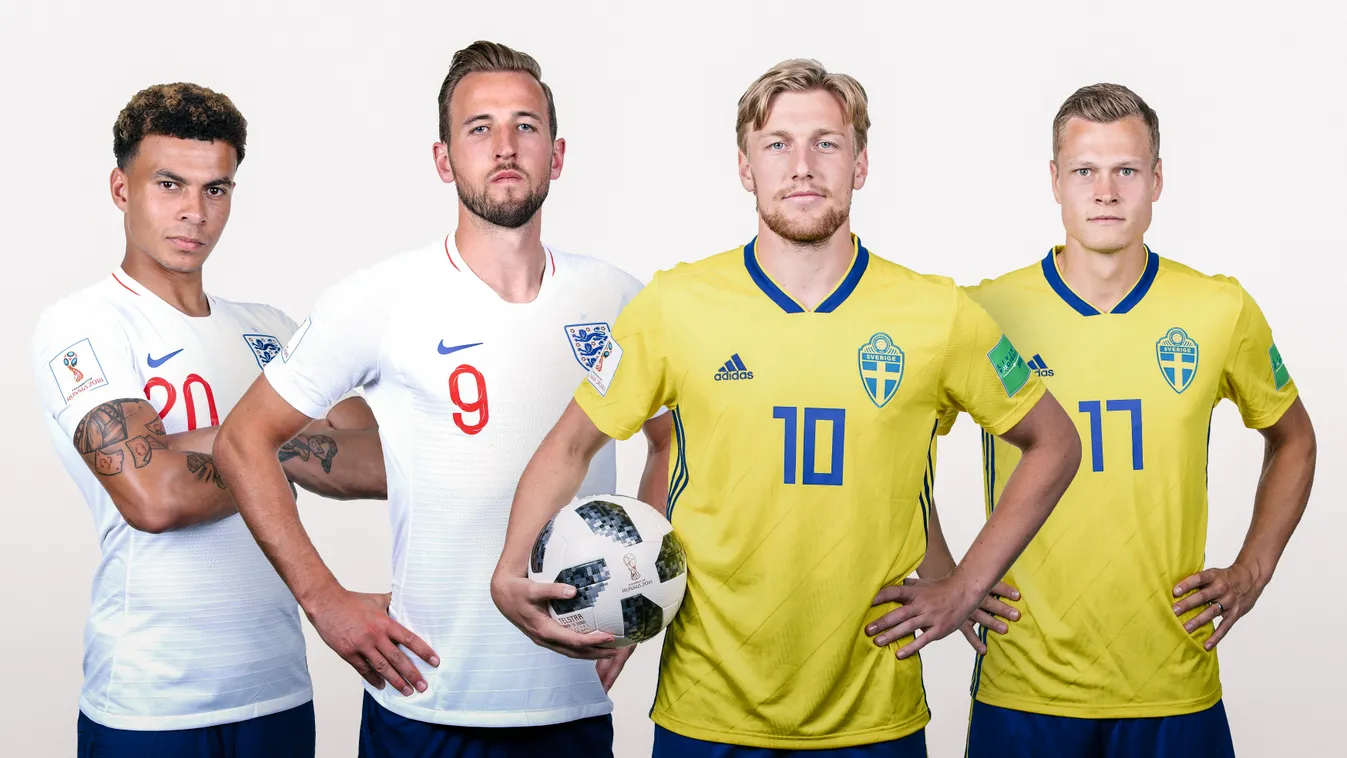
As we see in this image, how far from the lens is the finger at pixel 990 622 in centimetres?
416

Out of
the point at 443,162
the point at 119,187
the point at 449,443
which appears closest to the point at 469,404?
the point at 449,443

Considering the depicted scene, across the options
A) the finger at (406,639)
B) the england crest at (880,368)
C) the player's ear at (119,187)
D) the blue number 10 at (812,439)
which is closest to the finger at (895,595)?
the blue number 10 at (812,439)

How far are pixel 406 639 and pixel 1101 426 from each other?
2.04m

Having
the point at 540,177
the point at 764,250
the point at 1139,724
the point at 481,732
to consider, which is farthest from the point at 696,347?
the point at 1139,724

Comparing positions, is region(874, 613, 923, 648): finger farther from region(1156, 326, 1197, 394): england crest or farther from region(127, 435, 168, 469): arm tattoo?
region(127, 435, 168, 469): arm tattoo

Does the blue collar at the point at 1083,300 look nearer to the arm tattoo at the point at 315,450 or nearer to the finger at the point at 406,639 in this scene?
the finger at the point at 406,639

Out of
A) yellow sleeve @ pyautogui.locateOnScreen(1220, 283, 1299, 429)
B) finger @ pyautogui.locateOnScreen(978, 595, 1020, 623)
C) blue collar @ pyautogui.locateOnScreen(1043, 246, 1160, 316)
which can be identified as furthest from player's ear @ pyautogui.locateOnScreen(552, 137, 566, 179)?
yellow sleeve @ pyautogui.locateOnScreen(1220, 283, 1299, 429)

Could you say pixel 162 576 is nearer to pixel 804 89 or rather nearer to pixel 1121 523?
pixel 804 89

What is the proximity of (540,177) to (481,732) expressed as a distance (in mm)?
1546

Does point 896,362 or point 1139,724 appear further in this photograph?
point 1139,724

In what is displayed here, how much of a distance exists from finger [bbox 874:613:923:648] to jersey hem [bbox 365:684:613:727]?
98 cm

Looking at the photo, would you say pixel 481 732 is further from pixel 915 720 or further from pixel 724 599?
pixel 915 720

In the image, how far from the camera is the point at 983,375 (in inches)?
141

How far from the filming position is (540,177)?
407 cm
